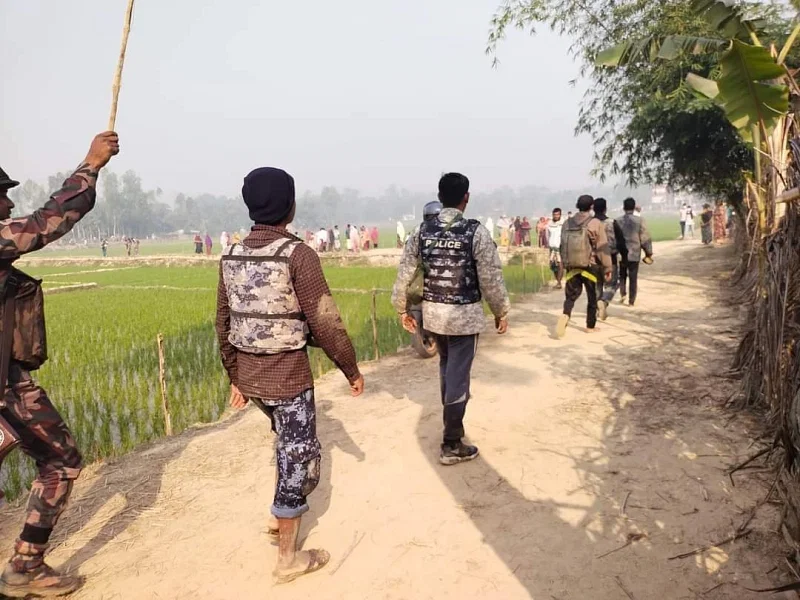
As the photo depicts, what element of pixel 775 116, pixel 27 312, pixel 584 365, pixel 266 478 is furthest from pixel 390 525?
pixel 775 116

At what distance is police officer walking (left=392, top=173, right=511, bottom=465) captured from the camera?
3.45 metres

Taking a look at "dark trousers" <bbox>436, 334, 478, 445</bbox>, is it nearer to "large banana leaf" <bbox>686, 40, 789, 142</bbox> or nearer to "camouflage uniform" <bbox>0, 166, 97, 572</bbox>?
"camouflage uniform" <bbox>0, 166, 97, 572</bbox>

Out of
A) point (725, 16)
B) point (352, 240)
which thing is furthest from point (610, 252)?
point (352, 240)

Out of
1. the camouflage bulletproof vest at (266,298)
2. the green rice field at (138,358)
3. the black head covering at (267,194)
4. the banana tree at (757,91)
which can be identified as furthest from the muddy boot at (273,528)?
the banana tree at (757,91)

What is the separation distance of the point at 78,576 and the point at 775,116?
557 centimetres

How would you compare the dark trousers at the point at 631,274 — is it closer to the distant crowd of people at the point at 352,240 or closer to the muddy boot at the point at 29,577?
the muddy boot at the point at 29,577

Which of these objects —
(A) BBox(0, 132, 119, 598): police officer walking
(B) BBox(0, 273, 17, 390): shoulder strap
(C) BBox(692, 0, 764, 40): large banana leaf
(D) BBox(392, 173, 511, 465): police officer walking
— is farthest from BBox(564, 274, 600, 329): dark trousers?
(B) BBox(0, 273, 17, 390): shoulder strap

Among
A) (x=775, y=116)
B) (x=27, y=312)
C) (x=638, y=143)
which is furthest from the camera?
(x=638, y=143)

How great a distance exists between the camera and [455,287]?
3486 millimetres

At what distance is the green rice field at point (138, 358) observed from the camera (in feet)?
17.1

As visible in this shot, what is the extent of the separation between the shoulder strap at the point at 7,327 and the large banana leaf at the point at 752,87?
4596 millimetres

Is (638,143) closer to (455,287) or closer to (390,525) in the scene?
(455,287)

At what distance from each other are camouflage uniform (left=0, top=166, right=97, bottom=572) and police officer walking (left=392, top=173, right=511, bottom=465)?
1.92 m

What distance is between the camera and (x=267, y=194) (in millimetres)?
2479
